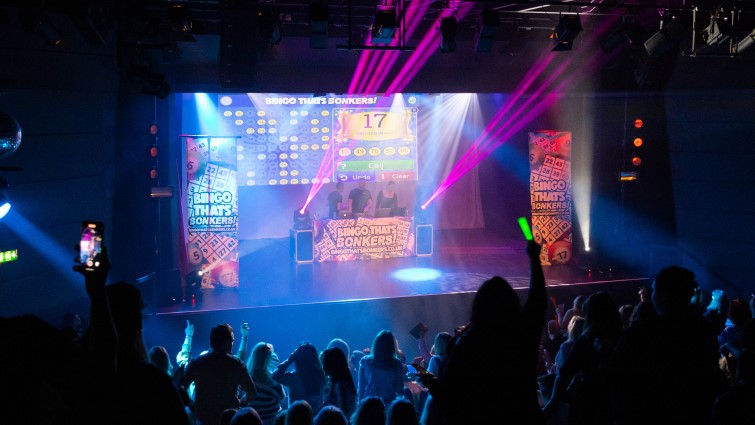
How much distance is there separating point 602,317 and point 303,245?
9.03 metres

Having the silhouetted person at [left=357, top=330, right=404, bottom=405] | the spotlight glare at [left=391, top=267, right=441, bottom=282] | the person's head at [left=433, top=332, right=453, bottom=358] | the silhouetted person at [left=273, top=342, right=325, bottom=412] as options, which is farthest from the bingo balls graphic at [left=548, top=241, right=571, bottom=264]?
the silhouetted person at [left=273, top=342, right=325, bottom=412]

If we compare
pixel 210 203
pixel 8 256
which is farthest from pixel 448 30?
pixel 8 256

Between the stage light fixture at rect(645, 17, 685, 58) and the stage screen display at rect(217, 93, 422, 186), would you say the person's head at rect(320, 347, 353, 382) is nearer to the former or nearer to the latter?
the stage light fixture at rect(645, 17, 685, 58)

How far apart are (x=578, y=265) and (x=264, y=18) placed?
23.2 ft

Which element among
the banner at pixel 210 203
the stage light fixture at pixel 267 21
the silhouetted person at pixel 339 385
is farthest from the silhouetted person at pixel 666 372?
the banner at pixel 210 203

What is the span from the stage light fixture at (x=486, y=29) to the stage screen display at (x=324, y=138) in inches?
210

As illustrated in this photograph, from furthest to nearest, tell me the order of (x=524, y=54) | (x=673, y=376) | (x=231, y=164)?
(x=524, y=54) → (x=231, y=164) → (x=673, y=376)

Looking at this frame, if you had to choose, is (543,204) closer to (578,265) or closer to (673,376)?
(578,265)

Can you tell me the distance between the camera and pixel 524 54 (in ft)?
34.9

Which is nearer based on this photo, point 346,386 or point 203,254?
point 346,386

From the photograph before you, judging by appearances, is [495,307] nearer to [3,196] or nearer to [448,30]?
[3,196]

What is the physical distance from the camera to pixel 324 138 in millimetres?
13375

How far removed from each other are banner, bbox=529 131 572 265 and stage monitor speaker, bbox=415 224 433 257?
2.33 metres

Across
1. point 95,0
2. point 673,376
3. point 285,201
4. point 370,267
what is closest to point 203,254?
point 370,267
